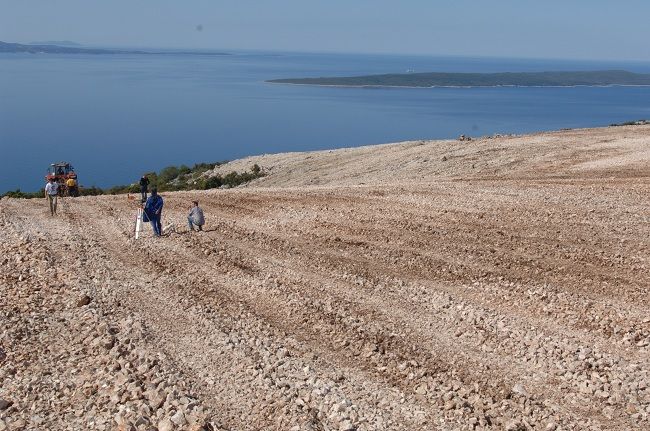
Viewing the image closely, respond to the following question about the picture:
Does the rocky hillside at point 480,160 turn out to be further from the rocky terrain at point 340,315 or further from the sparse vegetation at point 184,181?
the rocky terrain at point 340,315

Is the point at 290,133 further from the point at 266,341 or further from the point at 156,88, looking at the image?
the point at 266,341

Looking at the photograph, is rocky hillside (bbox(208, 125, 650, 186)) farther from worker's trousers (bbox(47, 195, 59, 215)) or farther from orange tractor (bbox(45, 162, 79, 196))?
worker's trousers (bbox(47, 195, 59, 215))

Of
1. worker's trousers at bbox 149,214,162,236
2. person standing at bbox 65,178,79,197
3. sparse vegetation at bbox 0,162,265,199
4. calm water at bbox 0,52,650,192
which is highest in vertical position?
worker's trousers at bbox 149,214,162,236

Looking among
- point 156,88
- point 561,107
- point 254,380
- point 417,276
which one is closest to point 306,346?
point 254,380

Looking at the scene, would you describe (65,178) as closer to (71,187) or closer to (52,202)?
(71,187)

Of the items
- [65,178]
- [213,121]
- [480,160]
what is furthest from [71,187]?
[213,121]

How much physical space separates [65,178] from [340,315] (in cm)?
Result: 2141

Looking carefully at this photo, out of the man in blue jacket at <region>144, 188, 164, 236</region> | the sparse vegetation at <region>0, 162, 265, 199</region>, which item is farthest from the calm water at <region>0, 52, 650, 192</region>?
the man in blue jacket at <region>144, 188, 164, 236</region>

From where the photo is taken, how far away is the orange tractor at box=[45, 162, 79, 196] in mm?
26616

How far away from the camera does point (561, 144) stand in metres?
30.3

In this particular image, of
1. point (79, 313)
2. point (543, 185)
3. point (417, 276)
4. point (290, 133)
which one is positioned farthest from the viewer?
point (290, 133)

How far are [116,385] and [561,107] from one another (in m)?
168

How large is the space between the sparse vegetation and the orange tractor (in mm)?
2643

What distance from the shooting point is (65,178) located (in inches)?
1131
